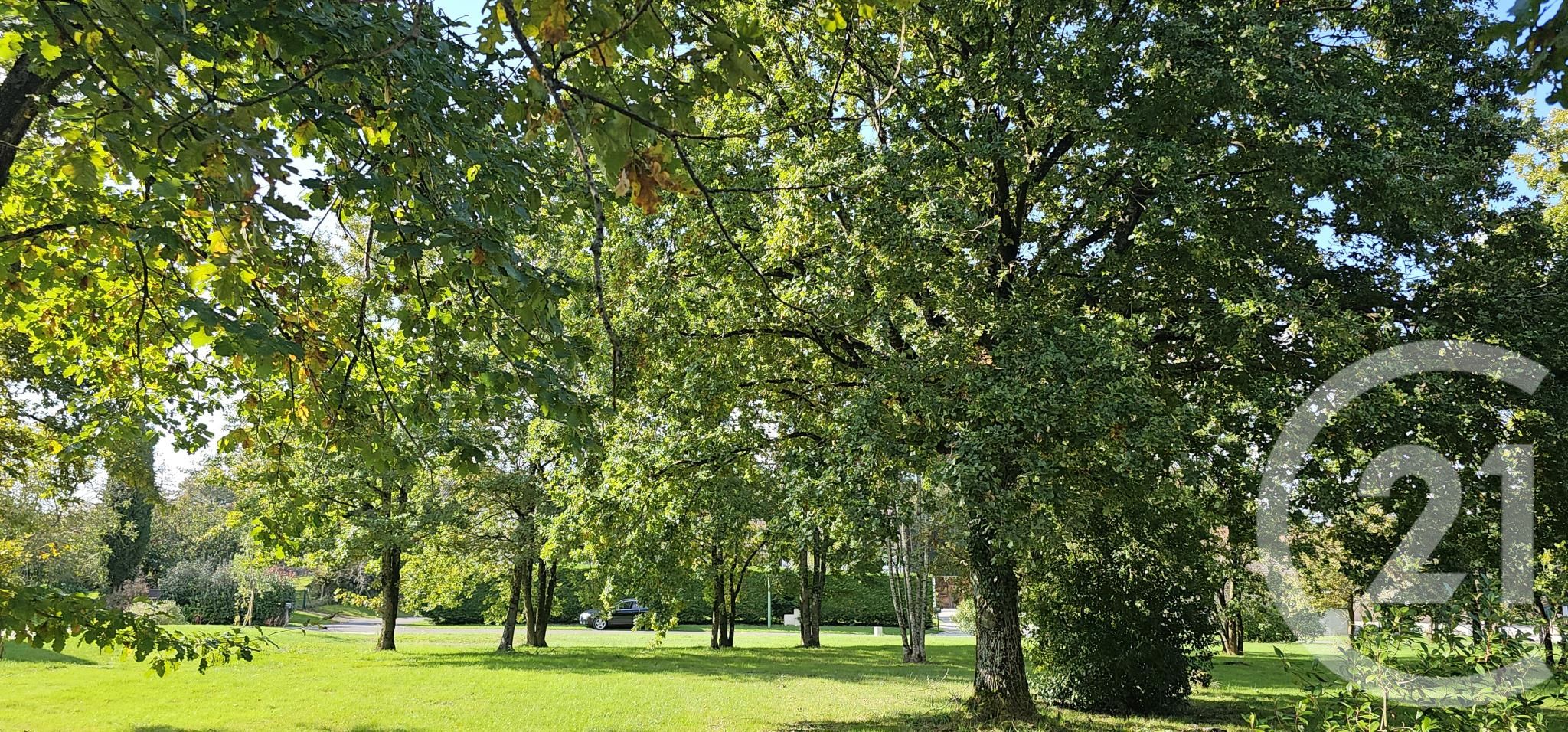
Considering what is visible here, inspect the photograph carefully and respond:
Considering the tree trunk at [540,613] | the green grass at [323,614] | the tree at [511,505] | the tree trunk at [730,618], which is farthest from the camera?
the green grass at [323,614]

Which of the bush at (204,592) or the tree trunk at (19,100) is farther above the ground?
the tree trunk at (19,100)

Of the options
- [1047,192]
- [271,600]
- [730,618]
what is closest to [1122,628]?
[1047,192]

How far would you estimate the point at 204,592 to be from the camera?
3073cm

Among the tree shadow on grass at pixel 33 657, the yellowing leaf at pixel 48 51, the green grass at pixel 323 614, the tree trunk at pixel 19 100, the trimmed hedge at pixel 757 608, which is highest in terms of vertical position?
the tree trunk at pixel 19 100

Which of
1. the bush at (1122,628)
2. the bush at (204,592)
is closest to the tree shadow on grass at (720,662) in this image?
the bush at (1122,628)

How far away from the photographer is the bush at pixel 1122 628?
10.8 metres

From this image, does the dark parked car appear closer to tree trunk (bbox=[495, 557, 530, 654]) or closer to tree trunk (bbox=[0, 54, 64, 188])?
tree trunk (bbox=[495, 557, 530, 654])

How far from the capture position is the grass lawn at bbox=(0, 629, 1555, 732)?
9.47m

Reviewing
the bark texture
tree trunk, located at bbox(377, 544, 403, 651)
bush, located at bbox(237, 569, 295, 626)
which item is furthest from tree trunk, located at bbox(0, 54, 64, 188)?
bush, located at bbox(237, 569, 295, 626)

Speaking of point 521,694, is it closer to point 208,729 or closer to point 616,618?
point 208,729

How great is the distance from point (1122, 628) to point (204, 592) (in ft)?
110

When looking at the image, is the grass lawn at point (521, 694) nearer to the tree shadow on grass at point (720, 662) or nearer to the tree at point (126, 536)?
the tree shadow on grass at point (720, 662)

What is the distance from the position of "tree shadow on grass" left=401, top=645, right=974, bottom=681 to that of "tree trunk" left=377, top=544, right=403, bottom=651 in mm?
1962

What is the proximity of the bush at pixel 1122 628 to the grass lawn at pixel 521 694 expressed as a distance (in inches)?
22.3
